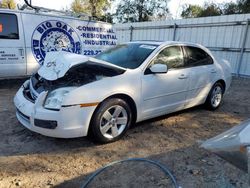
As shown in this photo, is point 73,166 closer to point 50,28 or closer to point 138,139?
point 138,139

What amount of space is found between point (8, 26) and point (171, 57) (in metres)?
4.41

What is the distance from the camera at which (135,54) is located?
4578 mm

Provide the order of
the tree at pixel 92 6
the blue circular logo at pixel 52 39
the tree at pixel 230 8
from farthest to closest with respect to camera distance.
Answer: the tree at pixel 92 6, the tree at pixel 230 8, the blue circular logo at pixel 52 39

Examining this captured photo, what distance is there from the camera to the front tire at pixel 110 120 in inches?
142

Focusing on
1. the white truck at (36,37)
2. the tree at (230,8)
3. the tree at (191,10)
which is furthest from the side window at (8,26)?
the tree at (191,10)

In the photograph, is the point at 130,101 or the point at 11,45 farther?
the point at 11,45

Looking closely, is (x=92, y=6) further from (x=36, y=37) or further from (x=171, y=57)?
(x=171, y=57)

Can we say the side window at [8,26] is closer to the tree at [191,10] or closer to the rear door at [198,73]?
the rear door at [198,73]

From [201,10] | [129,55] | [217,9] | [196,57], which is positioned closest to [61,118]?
[129,55]

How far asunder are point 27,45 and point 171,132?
15.4 ft

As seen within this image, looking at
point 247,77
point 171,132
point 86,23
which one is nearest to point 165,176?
point 171,132

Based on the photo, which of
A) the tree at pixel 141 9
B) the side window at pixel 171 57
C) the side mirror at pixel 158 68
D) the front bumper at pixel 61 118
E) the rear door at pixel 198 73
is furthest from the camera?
the tree at pixel 141 9

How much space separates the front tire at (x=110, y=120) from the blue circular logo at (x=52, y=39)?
4.34 meters

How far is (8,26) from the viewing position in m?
6.64
